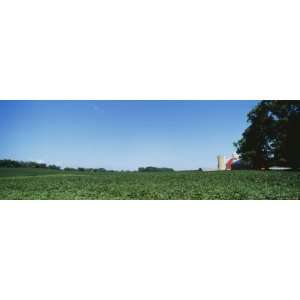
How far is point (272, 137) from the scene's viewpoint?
30.9ft

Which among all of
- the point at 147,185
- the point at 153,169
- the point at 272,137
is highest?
the point at 272,137

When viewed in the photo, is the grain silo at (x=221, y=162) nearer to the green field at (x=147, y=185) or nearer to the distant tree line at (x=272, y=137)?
the green field at (x=147, y=185)

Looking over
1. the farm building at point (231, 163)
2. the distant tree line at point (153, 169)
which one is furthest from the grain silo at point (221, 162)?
the distant tree line at point (153, 169)

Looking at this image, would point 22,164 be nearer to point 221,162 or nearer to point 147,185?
point 147,185

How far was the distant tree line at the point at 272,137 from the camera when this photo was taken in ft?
27.5

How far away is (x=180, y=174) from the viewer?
26.7 feet

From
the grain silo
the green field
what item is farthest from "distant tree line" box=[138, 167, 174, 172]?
the grain silo

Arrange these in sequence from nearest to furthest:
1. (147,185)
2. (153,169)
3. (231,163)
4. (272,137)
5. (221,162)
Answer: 1. (147,185)
2. (153,169)
3. (221,162)
4. (231,163)
5. (272,137)

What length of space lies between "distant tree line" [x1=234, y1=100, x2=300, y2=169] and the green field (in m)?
0.57

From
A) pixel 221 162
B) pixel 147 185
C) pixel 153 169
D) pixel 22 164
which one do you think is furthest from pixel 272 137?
pixel 22 164

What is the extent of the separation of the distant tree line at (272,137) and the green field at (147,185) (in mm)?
568

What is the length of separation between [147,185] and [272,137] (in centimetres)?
418

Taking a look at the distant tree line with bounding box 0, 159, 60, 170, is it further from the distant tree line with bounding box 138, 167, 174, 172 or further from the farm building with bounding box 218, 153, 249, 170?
the farm building with bounding box 218, 153, 249, 170
